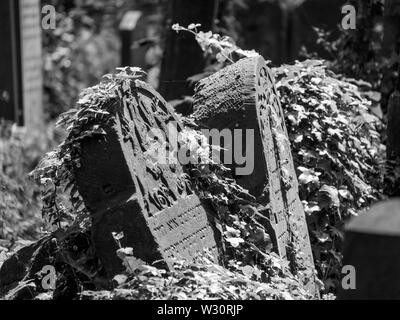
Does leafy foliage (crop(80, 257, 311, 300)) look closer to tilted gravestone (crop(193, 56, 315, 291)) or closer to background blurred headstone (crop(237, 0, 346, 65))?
tilted gravestone (crop(193, 56, 315, 291))

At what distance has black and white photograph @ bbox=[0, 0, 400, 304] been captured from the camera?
431 centimetres

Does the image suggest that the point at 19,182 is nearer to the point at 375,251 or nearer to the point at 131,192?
the point at 131,192

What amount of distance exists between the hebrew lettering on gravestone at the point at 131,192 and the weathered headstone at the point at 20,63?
6.29 metres

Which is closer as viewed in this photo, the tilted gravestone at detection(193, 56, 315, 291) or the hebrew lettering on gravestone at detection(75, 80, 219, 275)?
the hebrew lettering on gravestone at detection(75, 80, 219, 275)

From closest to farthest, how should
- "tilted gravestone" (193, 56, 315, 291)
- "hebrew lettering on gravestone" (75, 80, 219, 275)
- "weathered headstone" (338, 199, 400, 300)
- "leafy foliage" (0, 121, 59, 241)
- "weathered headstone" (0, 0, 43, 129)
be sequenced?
"weathered headstone" (338, 199, 400, 300) → "hebrew lettering on gravestone" (75, 80, 219, 275) → "tilted gravestone" (193, 56, 315, 291) → "leafy foliage" (0, 121, 59, 241) → "weathered headstone" (0, 0, 43, 129)

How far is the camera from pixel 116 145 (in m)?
4.36

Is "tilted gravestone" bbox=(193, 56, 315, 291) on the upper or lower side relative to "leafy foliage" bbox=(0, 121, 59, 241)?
upper

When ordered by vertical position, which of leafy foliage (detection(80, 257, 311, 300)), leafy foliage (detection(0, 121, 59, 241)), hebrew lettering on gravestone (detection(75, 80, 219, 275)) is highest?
hebrew lettering on gravestone (detection(75, 80, 219, 275))

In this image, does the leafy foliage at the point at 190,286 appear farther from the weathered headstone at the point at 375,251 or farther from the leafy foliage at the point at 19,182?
the leafy foliage at the point at 19,182

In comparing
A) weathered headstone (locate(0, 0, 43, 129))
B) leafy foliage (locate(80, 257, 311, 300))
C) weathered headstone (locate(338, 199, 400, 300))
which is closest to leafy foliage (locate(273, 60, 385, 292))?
leafy foliage (locate(80, 257, 311, 300))

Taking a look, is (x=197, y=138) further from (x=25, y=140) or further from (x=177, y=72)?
(x=25, y=140)
